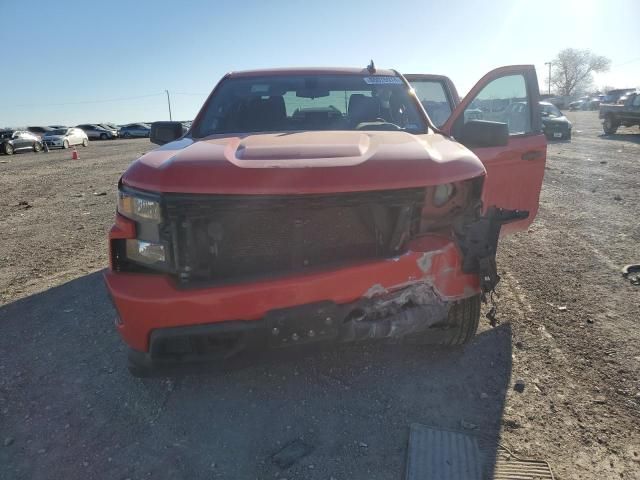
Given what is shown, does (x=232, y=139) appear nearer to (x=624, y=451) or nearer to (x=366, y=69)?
(x=366, y=69)

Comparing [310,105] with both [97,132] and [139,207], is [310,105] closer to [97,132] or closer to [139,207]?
[139,207]

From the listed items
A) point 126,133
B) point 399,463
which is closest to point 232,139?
point 399,463

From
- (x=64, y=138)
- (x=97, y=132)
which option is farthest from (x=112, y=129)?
(x=64, y=138)

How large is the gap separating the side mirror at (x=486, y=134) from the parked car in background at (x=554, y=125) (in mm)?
16975

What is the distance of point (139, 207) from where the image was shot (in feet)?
7.31

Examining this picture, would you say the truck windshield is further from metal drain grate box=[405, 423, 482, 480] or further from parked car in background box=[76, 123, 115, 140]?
parked car in background box=[76, 123, 115, 140]

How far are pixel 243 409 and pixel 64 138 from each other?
32.4m

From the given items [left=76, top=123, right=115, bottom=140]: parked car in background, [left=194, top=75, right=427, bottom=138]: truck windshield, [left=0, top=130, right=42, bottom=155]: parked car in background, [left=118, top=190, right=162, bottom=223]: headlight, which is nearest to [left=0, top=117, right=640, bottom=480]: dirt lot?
[left=118, top=190, right=162, bottom=223]: headlight

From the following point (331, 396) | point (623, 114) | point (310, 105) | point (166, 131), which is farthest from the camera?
point (623, 114)

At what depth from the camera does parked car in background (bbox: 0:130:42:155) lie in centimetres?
2316

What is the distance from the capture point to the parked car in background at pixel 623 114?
18938 millimetres

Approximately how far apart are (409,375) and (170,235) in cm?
159

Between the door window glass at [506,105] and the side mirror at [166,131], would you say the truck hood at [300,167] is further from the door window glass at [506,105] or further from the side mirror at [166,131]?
the door window glass at [506,105]

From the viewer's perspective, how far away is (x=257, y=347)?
7.23 feet
